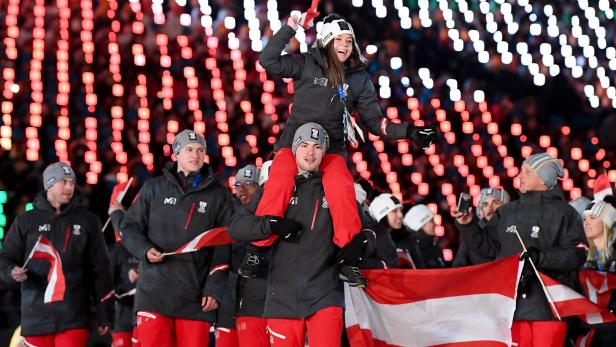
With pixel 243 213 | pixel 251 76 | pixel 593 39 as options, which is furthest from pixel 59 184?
pixel 593 39

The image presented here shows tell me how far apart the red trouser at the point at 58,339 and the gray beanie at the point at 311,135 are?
9.10 ft

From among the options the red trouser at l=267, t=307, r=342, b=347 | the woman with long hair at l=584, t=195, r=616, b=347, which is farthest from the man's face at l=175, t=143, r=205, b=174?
the woman with long hair at l=584, t=195, r=616, b=347

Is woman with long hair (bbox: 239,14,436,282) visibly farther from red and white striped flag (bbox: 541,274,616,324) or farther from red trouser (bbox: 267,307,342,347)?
red and white striped flag (bbox: 541,274,616,324)

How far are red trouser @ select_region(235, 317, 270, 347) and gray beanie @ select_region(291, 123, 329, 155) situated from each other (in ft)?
6.10

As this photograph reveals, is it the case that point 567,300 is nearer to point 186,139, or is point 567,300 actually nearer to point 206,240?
point 206,240

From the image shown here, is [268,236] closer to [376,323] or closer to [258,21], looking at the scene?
[376,323]

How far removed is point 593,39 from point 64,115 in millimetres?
6791

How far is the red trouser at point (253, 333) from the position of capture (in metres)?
9.38

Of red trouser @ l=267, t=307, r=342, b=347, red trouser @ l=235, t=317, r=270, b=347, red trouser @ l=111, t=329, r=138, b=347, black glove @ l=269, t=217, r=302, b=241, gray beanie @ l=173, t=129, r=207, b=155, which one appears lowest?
red trouser @ l=111, t=329, r=138, b=347

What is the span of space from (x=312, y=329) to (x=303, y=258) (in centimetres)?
45

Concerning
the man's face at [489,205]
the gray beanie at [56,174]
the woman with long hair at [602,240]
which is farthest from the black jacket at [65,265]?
the woman with long hair at [602,240]

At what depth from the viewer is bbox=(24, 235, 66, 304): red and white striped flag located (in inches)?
377

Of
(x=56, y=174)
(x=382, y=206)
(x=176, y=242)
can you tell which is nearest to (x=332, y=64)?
(x=176, y=242)

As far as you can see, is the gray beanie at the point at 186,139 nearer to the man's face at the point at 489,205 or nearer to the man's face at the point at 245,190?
the man's face at the point at 245,190
